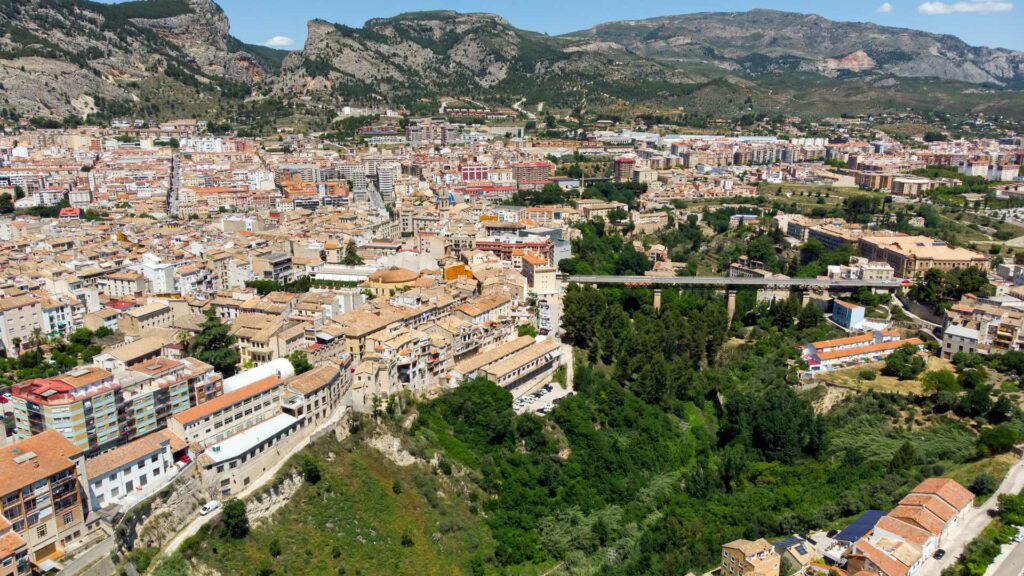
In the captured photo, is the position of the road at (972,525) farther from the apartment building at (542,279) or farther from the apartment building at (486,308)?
the apartment building at (542,279)

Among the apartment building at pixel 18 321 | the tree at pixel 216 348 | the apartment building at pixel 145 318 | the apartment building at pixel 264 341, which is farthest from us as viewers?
the apartment building at pixel 145 318

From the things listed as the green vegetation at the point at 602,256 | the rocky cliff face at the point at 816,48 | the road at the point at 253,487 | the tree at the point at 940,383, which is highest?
the rocky cliff face at the point at 816,48

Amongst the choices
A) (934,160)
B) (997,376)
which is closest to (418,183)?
(997,376)

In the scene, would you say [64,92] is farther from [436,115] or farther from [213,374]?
[213,374]

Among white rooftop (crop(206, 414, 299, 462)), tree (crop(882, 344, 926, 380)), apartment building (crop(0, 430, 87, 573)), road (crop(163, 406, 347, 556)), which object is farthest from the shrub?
tree (crop(882, 344, 926, 380))

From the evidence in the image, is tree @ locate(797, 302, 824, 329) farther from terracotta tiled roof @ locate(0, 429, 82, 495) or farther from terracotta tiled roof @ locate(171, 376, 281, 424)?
terracotta tiled roof @ locate(0, 429, 82, 495)

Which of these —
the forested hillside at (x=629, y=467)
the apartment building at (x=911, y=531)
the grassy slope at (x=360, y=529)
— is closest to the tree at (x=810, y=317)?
the forested hillside at (x=629, y=467)

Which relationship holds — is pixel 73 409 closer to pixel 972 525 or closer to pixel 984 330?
pixel 972 525
